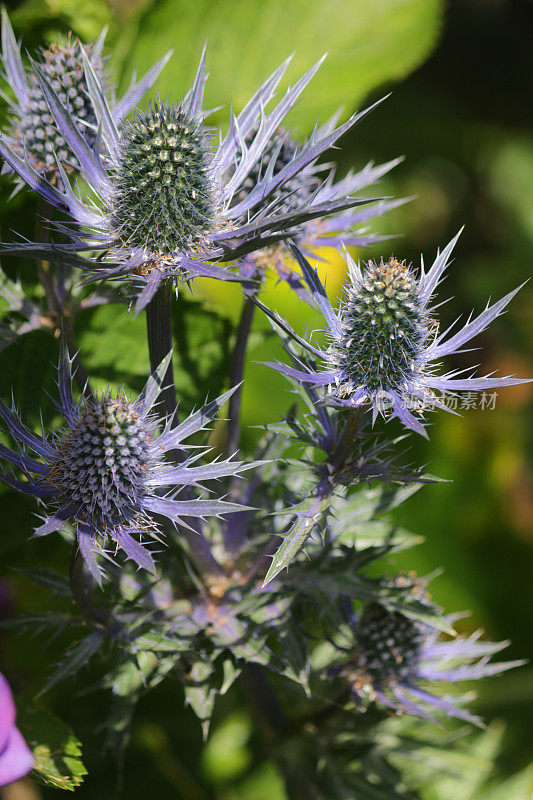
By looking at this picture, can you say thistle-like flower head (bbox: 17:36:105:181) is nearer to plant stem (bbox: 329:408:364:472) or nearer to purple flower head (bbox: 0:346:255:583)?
purple flower head (bbox: 0:346:255:583)

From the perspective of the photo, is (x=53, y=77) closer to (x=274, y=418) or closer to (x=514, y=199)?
(x=274, y=418)

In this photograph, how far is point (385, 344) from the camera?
29.5 inches

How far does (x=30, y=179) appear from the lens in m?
0.67

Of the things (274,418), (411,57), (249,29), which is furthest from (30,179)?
(274,418)

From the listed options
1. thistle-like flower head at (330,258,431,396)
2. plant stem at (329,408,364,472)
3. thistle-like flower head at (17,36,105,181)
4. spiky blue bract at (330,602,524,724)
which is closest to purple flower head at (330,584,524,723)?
spiky blue bract at (330,602,524,724)

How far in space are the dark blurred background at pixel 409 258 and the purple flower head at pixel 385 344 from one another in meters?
0.33

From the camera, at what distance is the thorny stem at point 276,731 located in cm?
108

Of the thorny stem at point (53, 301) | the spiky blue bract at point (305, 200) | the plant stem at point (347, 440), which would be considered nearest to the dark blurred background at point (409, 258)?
the thorny stem at point (53, 301)

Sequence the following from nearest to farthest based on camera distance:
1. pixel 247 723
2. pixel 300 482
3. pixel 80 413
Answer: pixel 80 413
pixel 300 482
pixel 247 723

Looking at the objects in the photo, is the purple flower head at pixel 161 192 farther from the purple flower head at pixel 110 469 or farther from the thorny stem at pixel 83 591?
the thorny stem at pixel 83 591

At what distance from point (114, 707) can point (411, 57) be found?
4.11 ft

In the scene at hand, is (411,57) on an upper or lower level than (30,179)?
upper

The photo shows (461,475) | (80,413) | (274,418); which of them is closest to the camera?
(80,413)

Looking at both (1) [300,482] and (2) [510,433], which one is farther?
(2) [510,433]
